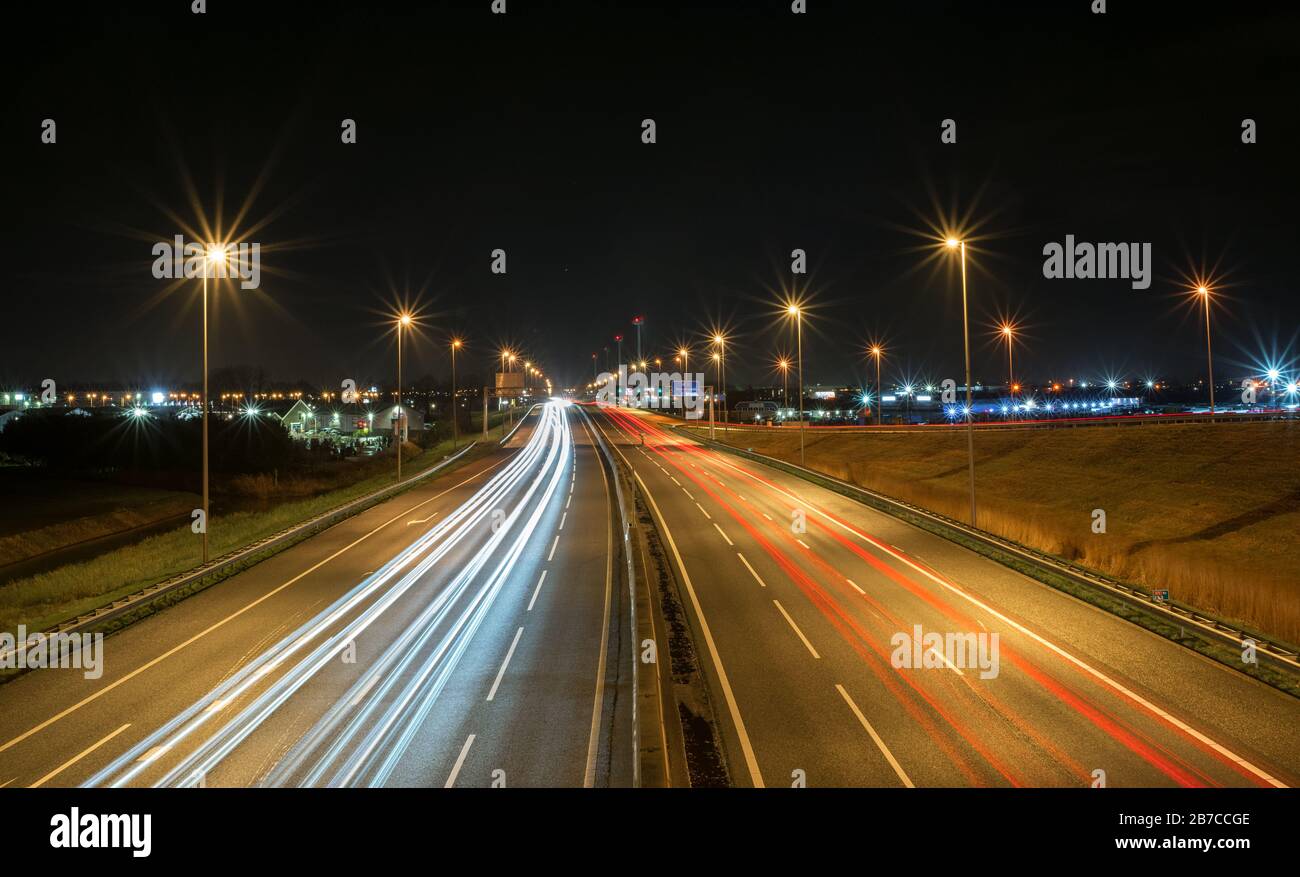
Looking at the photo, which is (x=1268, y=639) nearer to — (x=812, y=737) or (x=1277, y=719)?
(x=1277, y=719)

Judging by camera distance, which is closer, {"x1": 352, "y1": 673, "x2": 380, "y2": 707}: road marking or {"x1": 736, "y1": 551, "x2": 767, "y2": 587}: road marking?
{"x1": 352, "y1": 673, "x2": 380, "y2": 707}: road marking

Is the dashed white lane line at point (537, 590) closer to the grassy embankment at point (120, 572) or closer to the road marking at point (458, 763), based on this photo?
the road marking at point (458, 763)

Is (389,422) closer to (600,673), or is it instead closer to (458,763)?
(600,673)

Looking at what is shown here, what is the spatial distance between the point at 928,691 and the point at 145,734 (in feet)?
42.2

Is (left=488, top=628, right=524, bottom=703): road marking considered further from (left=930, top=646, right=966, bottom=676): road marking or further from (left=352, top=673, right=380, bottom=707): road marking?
(left=930, top=646, right=966, bottom=676): road marking

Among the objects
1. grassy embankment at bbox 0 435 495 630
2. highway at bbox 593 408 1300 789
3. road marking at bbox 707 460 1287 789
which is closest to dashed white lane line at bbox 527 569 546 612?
highway at bbox 593 408 1300 789

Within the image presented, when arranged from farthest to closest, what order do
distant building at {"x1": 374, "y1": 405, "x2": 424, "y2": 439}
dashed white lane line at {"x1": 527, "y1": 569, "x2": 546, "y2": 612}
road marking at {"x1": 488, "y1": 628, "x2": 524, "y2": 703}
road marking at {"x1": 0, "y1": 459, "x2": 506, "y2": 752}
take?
distant building at {"x1": 374, "y1": 405, "x2": 424, "y2": 439}
dashed white lane line at {"x1": 527, "y1": 569, "x2": 546, "y2": 612}
road marking at {"x1": 488, "y1": 628, "x2": 524, "y2": 703}
road marking at {"x1": 0, "y1": 459, "x2": 506, "y2": 752}

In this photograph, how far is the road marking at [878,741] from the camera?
961cm

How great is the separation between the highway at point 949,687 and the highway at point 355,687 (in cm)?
261

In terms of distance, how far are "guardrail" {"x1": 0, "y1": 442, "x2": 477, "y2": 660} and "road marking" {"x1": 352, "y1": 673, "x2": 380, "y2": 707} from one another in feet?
25.2

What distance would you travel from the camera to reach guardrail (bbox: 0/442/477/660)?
16312 millimetres

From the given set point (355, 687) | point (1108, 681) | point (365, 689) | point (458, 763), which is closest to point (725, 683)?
point (458, 763)

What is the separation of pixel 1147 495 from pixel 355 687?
39.8 meters

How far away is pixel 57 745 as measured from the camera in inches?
426
